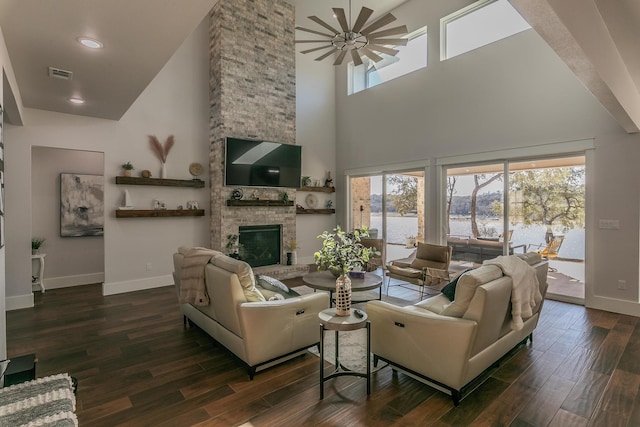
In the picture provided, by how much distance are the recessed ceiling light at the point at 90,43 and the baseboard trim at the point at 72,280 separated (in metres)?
4.71

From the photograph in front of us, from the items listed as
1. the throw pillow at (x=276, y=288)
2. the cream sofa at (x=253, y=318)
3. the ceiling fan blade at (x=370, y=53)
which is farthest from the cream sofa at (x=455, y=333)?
the ceiling fan blade at (x=370, y=53)

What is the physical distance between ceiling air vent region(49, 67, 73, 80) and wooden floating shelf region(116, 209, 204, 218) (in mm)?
2435

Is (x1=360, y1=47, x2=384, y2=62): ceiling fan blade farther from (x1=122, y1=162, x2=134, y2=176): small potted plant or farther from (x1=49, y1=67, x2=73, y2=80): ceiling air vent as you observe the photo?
(x1=122, y1=162, x2=134, y2=176): small potted plant

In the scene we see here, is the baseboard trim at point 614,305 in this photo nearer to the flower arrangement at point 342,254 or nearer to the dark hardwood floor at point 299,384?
the dark hardwood floor at point 299,384

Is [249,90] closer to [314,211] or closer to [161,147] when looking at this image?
[161,147]

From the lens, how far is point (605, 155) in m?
4.45

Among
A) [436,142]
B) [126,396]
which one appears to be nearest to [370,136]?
[436,142]

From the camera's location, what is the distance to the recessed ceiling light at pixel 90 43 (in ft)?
8.69

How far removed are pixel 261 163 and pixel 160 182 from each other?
1.90 m

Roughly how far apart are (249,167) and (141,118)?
6.69ft

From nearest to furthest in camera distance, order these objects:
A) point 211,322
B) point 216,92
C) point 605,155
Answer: point 211,322, point 605,155, point 216,92

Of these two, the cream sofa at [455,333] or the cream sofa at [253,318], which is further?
the cream sofa at [253,318]

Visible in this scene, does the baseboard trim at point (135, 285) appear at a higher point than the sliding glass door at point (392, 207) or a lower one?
lower

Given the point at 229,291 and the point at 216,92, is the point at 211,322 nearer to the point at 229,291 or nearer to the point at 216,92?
the point at 229,291
